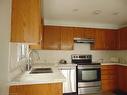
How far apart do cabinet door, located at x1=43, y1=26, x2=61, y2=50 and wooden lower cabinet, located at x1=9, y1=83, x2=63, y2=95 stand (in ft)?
9.96

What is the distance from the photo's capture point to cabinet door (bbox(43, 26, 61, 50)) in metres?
4.89

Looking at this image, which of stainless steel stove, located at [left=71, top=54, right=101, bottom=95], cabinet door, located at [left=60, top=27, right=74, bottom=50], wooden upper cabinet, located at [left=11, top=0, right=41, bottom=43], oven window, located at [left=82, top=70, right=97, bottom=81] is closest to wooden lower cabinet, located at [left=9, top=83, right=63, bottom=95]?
wooden upper cabinet, located at [left=11, top=0, right=41, bottom=43]

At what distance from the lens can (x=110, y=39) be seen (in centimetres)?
547

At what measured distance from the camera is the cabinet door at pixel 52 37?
4.89 metres

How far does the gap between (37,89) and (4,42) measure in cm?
69

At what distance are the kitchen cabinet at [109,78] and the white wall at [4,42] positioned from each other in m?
3.94

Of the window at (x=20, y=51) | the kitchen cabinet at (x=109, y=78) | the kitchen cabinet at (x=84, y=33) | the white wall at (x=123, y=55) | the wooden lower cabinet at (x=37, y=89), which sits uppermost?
the kitchen cabinet at (x=84, y=33)

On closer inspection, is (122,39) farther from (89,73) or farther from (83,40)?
(89,73)

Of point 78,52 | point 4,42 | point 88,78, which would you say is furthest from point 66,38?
point 4,42

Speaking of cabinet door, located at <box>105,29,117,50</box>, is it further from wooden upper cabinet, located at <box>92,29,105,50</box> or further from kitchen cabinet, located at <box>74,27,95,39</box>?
kitchen cabinet, located at <box>74,27,95,39</box>

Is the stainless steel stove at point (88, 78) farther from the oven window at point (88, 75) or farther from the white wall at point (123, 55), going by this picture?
the white wall at point (123, 55)

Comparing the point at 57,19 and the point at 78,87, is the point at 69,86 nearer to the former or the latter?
the point at 78,87

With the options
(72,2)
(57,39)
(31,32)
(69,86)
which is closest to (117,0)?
(72,2)

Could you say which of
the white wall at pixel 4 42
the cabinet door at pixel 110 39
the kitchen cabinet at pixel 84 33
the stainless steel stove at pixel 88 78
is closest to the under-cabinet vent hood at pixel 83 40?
the kitchen cabinet at pixel 84 33
